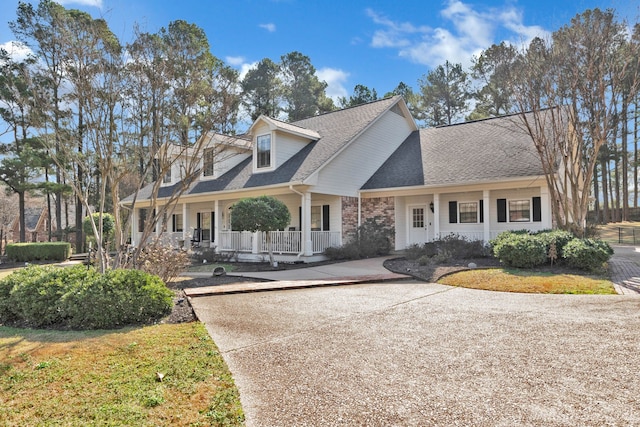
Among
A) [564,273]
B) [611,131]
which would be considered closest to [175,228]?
[564,273]

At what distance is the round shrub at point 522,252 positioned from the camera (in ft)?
33.4

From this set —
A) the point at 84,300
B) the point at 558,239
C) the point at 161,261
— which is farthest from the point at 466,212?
the point at 84,300

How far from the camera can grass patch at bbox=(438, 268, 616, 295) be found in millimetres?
8195

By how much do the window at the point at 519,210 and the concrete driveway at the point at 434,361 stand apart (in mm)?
7520

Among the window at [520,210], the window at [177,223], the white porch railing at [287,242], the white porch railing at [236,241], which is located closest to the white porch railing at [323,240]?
the white porch railing at [287,242]

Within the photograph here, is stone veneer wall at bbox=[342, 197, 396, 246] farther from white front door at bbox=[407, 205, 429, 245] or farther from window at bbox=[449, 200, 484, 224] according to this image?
window at bbox=[449, 200, 484, 224]

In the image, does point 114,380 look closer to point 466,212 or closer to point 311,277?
point 311,277

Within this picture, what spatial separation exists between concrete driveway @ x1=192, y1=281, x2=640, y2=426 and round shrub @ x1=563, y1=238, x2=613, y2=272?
2.73 metres

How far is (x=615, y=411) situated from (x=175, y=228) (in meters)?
22.2

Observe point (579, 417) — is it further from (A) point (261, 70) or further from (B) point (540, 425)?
(A) point (261, 70)

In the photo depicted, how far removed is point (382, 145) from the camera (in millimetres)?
18219

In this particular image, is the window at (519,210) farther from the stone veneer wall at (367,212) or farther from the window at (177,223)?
the window at (177,223)

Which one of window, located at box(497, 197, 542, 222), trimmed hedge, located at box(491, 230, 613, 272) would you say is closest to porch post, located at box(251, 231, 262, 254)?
trimmed hedge, located at box(491, 230, 613, 272)

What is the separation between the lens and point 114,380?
11.9 feet
